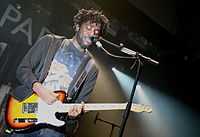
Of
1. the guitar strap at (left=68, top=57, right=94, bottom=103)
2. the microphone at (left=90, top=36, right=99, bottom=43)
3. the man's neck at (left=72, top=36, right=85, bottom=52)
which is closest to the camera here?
the microphone at (left=90, top=36, right=99, bottom=43)

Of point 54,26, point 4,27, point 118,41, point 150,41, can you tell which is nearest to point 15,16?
point 4,27

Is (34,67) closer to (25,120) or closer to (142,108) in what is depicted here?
(25,120)

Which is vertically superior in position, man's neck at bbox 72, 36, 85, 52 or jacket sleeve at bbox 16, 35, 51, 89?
man's neck at bbox 72, 36, 85, 52

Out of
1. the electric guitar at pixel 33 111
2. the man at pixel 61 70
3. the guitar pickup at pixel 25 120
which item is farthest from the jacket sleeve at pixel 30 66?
the guitar pickup at pixel 25 120

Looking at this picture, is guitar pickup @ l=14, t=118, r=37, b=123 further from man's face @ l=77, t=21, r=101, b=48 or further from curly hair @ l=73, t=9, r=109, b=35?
curly hair @ l=73, t=9, r=109, b=35

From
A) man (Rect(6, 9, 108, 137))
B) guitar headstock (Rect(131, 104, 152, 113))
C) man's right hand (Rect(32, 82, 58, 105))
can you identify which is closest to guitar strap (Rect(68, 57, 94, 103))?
man (Rect(6, 9, 108, 137))

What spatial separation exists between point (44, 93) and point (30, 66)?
0.22 metres

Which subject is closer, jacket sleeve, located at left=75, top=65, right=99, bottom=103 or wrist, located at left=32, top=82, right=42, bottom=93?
wrist, located at left=32, top=82, right=42, bottom=93

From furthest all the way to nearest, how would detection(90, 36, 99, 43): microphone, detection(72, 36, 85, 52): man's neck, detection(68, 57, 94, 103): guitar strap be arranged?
detection(72, 36, 85, 52): man's neck
detection(68, 57, 94, 103): guitar strap
detection(90, 36, 99, 43): microphone

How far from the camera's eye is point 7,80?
337 cm

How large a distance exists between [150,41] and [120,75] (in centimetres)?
71

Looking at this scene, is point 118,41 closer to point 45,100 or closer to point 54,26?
point 54,26

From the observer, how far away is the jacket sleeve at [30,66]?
2451 millimetres

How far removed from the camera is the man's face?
2568mm
